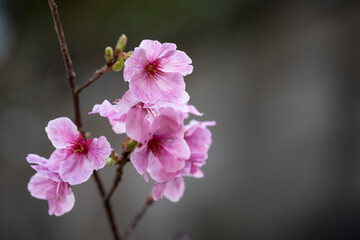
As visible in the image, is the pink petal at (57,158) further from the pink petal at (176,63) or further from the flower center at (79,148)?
the pink petal at (176,63)

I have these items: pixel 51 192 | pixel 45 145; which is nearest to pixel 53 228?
pixel 45 145

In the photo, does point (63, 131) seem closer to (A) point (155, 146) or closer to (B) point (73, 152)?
(B) point (73, 152)

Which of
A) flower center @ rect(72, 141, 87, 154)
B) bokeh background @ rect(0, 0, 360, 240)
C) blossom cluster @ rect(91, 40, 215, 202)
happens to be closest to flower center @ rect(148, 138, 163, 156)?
blossom cluster @ rect(91, 40, 215, 202)

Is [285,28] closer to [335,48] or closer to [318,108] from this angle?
[335,48]

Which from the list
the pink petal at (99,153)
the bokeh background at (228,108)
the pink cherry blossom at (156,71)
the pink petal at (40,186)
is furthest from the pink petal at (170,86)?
the bokeh background at (228,108)

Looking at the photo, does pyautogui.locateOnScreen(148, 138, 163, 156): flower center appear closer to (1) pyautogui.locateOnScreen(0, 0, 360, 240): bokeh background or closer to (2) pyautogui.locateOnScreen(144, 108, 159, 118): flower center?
(2) pyautogui.locateOnScreen(144, 108, 159, 118): flower center

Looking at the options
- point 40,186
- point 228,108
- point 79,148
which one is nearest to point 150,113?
point 79,148
